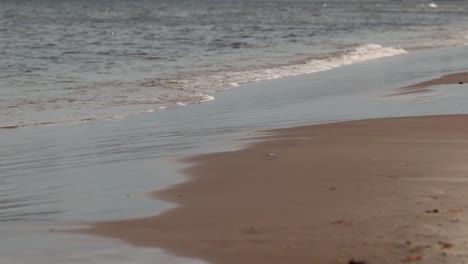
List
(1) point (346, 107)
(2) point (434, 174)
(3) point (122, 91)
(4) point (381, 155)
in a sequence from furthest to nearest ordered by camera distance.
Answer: (3) point (122, 91) < (1) point (346, 107) < (4) point (381, 155) < (2) point (434, 174)

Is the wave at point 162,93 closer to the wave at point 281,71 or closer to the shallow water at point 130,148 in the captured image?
the wave at point 281,71

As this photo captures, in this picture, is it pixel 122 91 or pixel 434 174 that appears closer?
pixel 434 174

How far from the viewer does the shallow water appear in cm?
733

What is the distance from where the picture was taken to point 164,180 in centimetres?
912

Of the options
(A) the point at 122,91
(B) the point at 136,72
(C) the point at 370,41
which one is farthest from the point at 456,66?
(C) the point at 370,41

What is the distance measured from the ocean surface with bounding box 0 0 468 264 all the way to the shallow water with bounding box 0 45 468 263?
0.06 feet

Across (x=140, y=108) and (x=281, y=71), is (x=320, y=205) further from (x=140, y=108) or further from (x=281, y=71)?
(x=281, y=71)

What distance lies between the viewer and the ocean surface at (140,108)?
7867 mm

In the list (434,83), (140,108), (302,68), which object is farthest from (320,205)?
(302,68)

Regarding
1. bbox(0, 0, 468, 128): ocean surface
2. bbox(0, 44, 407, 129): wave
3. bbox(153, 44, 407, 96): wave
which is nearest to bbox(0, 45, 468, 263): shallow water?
bbox(0, 44, 407, 129): wave

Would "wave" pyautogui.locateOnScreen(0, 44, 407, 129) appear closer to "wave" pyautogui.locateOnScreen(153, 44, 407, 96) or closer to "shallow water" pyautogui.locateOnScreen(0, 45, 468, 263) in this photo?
"wave" pyautogui.locateOnScreen(153, 44, 407, 96)

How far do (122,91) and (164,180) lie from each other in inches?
345

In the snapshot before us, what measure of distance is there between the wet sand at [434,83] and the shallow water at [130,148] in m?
0.30

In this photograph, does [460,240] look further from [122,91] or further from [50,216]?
[122,91]
